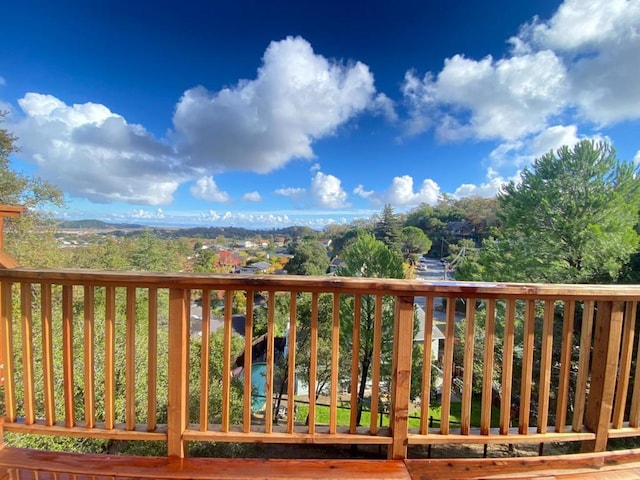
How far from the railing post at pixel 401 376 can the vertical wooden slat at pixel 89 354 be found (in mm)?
1479

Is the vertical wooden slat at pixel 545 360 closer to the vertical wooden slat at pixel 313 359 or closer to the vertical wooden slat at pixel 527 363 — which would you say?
the vertical wooden slat at pixel 527 363

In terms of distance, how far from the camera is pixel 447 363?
1373 mm

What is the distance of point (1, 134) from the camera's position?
7.61 m

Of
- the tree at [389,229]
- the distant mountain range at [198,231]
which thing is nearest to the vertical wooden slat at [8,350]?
the distant mountain range at [198,231]

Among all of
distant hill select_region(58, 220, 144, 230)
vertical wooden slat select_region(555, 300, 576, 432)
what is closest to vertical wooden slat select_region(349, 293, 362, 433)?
vertical wooden slat select_region(555, 300, 576, 432)

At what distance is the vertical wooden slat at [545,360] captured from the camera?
140 centimetres

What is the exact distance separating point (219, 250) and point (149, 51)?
3.65 meters

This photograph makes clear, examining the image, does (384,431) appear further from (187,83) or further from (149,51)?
(187,83)

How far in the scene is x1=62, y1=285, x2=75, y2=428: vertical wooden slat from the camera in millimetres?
1389

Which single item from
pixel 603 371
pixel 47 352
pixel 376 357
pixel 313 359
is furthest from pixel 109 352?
pixel 603 371

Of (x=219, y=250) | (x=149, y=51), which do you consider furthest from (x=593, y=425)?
(x=149, y=51)

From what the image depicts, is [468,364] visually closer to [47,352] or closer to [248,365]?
[248,365]

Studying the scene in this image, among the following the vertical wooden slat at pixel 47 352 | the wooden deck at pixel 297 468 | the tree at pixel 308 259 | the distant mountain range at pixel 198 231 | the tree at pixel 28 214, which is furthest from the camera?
the tree at pixel 28 214

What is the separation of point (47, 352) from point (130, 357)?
1.44 ft
